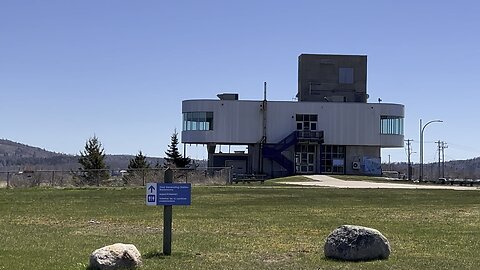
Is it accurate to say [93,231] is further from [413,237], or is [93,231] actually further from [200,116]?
[200,116]

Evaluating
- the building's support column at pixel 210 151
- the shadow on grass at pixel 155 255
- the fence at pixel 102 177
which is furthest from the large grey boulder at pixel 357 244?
the building's support column at pixel 210 151

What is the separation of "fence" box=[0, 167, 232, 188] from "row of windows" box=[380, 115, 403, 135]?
35.4 m

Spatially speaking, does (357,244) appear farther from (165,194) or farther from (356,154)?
(356,154)

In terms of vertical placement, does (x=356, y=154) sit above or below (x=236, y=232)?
above

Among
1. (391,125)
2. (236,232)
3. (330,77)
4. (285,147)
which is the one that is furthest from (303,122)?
(236,232)

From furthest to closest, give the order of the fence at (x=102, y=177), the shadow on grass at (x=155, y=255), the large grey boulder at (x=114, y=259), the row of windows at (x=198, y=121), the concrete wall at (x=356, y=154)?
the concrete wall at (x=356, y=154) < the row of windows at (x=198, y=121) < the fence at (x=102, y=177) < the shadow on grass at (x=155, y=255) < the large grey boulder at (x=114, y=259)

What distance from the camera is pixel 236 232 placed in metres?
22.6

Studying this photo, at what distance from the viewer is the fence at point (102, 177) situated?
5944 cm

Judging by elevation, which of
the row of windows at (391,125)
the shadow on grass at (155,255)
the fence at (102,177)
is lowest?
the shadow on grass at (155,255)

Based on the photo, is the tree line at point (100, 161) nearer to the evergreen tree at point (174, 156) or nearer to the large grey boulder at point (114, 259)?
the evergreen tree at point (174, 156)

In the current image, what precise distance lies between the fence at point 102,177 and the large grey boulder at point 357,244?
139 ft

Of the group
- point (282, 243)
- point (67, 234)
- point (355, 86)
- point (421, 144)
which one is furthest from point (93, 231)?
point (355, 86)

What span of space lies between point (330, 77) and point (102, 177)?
48052mm

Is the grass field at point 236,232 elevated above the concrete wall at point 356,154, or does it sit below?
below
